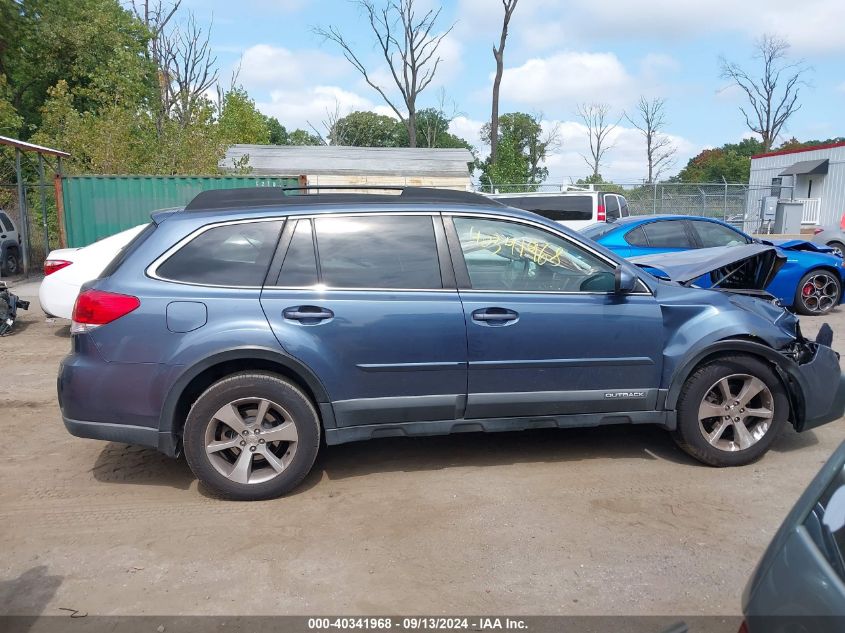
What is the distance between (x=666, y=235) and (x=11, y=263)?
14.1 meters

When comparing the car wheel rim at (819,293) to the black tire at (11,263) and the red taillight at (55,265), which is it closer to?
the red taillight at (55,265)

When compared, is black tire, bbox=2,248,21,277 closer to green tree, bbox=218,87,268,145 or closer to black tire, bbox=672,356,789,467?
black tire, bbox=672,356,789,467

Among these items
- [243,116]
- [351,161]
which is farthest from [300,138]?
[351,161]

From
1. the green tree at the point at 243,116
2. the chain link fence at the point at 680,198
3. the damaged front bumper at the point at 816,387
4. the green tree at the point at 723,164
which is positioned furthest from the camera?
the green tree at the point at 723,164

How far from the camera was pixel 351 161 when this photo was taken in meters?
25.6

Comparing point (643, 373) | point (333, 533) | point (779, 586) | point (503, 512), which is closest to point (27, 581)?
point (333, 533)

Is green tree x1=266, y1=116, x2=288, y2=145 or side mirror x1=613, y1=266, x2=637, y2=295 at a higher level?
green tree x1=266, y1=116, x2=288, y2=145

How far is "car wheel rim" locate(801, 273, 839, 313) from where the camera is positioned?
10125 mm

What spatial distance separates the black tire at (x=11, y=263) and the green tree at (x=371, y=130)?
4932 cm

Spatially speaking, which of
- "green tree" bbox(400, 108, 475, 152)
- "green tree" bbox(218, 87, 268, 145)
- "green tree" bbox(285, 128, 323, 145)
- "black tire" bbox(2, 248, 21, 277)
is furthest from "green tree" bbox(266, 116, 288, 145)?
"black tire" bbox(2, 248, 21, 277)

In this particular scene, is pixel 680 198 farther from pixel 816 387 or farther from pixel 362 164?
pixel 816 387

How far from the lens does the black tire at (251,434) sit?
3.98 metres

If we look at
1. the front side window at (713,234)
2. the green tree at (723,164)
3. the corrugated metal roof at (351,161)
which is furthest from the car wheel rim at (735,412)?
the green tree at (723,164)

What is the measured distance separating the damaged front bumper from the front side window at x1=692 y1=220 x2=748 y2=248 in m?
5.81
